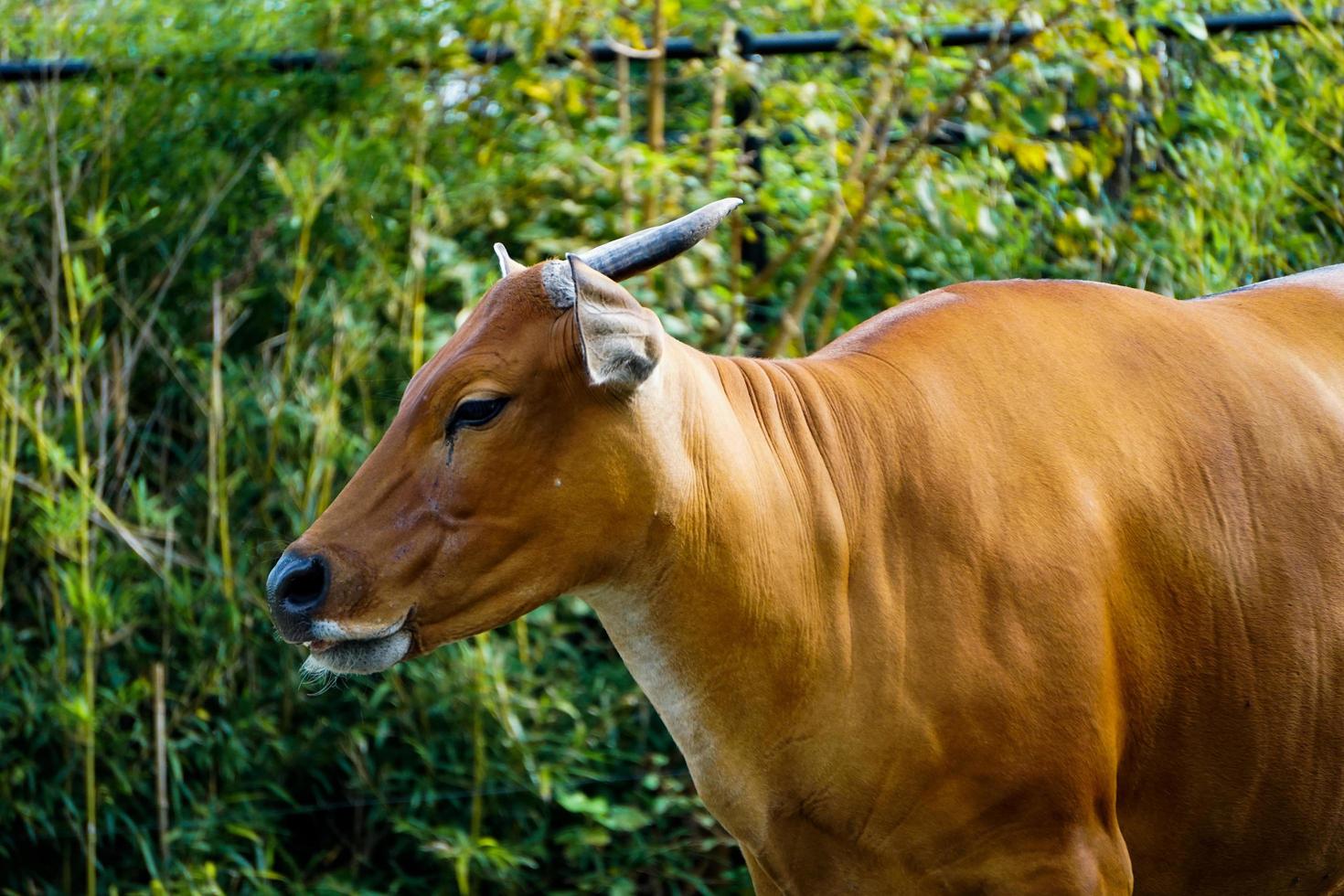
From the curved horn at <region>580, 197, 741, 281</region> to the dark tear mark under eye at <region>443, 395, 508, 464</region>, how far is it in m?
0.27

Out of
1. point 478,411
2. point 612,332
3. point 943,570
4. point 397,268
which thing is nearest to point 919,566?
point 943,570

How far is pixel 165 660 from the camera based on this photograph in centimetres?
494

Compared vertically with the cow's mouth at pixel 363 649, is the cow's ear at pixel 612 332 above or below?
above

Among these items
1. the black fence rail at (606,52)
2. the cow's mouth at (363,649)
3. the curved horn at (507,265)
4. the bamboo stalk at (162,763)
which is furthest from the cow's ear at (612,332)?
the black fence rail at (606,52)

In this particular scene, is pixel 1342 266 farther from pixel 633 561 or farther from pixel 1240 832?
pixel 633 561

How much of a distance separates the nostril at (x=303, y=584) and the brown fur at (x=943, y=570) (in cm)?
3

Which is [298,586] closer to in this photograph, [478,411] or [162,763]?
[478,411]

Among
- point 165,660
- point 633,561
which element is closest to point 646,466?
point 633,561

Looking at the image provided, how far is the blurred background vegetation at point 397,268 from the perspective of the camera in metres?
4.77

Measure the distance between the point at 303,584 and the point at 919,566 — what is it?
1025mm

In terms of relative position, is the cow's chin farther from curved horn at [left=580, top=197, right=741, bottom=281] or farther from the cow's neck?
curved horn at [left=580, top=197, right=741, bottom=281]

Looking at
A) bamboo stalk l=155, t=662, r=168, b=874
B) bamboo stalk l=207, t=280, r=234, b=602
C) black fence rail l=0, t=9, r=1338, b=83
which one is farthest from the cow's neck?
black fence rail l=0, t=9, r=1338, b=83

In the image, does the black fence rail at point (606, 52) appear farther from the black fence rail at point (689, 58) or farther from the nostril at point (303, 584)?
the nostril at point (303, 584)

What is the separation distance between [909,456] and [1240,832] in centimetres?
92
